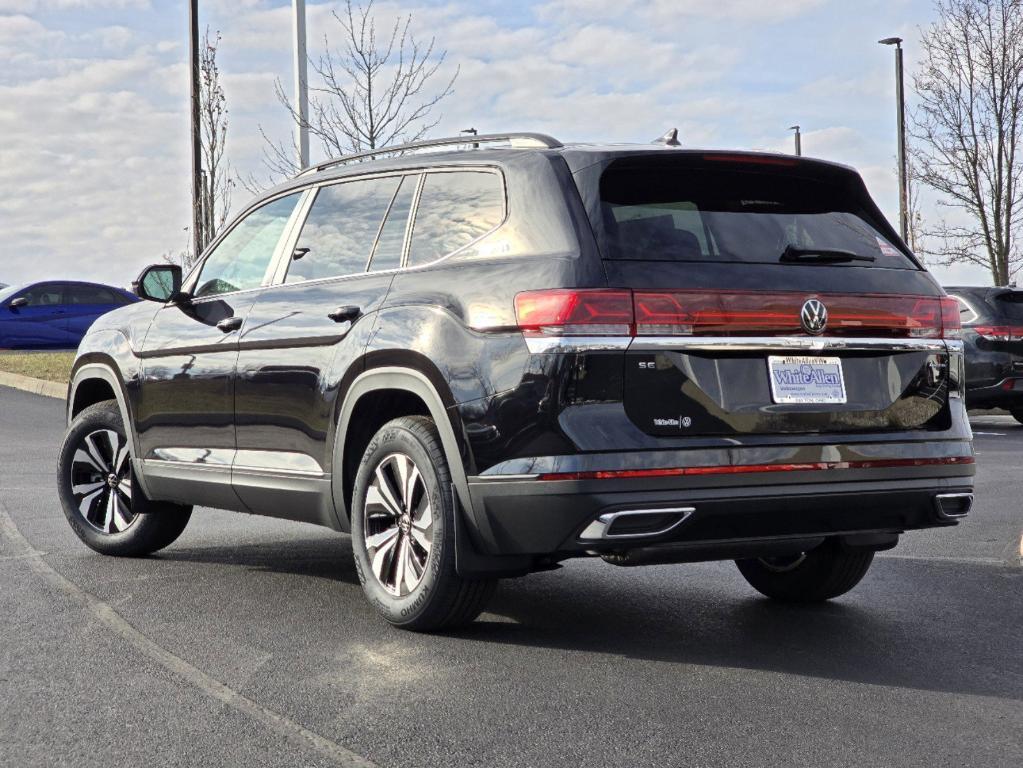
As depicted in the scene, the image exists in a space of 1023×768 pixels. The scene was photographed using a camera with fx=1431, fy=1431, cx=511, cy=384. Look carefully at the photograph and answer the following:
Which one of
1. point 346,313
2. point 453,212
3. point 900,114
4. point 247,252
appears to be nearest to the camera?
point 453,212

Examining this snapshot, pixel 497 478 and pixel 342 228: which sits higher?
pixel 342 228

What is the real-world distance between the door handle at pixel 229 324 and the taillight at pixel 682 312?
1985 mm

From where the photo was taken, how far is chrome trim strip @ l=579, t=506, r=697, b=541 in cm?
473

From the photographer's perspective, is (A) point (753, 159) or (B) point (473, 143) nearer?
(A) point (753, 159)

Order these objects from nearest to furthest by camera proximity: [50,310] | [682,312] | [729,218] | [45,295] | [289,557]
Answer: [682,312]
[729,218]
[289,557]
[45,295]
[50,310]

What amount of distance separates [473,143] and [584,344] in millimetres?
1423

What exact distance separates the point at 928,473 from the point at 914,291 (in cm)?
68

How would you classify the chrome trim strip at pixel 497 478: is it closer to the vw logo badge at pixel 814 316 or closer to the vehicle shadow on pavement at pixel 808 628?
the vehicle shadow on pavement at pixel 808 628

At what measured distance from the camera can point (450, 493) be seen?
5.14 meters

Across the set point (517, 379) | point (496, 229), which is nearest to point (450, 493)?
point (517, 379)

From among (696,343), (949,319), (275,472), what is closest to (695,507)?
(696,343)

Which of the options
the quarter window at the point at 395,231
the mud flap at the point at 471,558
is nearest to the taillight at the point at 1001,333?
the quarter window at the point at 395,231

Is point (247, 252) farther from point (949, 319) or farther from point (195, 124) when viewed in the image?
point (195, 124)

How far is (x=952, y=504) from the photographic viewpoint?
534 centimetres
